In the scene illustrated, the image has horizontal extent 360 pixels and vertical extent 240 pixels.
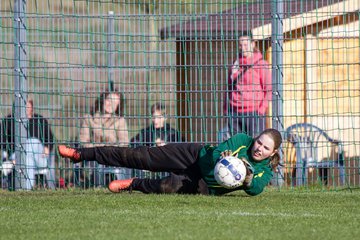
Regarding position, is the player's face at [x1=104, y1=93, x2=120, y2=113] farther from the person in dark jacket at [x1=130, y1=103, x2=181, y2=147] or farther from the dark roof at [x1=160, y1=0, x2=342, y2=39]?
the dark roof at [x1=160, y1=0, x2=342, y2=39]

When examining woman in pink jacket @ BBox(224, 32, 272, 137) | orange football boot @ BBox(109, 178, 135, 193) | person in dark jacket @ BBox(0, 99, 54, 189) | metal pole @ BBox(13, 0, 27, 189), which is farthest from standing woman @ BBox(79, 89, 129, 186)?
orange football boot @ BBox(109, 178, 135, 193)

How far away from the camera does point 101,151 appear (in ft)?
36.4

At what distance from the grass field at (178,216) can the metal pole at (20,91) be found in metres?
1.61

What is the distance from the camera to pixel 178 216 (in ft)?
28.1

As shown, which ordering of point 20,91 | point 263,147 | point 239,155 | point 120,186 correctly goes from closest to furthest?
point 263,147 < point 239,155 < point 120,186 < point 20,91

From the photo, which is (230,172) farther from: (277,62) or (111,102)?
(111,102)

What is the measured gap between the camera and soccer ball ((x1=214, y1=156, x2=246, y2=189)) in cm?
1020

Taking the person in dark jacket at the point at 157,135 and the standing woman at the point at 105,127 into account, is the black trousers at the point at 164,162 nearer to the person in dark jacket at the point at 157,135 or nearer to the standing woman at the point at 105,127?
the person in dark jacket at the point at 157,135

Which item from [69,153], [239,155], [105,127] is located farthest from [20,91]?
[239,155]

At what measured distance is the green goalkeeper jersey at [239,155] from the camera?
10.6 meters

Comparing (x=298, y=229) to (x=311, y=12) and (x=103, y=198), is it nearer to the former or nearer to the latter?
(x=103, y=198)

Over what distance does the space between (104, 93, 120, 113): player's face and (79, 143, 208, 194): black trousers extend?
7.77ft

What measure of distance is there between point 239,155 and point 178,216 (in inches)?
89.6

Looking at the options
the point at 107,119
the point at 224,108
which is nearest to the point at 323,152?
the point at 224,108
